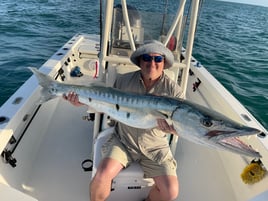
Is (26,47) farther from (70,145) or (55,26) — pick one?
(70,145)

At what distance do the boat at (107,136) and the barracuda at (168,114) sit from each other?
0.54m

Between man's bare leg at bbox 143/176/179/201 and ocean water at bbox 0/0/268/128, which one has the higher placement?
man's bare leg at bbox 143/176/179/201

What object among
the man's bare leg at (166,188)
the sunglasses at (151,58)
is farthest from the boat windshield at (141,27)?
the man's bare leg at (166,188)

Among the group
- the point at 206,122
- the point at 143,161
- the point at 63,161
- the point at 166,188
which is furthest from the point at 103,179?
the point at 63,161

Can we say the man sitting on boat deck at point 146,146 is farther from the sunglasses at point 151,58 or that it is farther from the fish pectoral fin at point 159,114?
the fish pectoral fin at point 159,114

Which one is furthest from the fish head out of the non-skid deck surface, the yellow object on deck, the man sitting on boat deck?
the non-skid deck surface

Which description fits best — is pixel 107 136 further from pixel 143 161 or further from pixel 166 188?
pixel 166 188

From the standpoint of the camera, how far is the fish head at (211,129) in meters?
1.59

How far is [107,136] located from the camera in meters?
2.67

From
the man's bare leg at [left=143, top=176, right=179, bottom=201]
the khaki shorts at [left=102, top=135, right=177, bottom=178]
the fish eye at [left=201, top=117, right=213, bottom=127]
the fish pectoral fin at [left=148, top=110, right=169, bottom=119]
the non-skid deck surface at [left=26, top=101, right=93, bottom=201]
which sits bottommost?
the non-skid deck surface at [left=26, top=101, right=93, bottom=201]

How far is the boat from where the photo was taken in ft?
7.98

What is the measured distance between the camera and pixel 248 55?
10.4m

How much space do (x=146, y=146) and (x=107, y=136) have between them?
20.2 inches

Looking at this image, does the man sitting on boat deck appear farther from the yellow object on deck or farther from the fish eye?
the yellow object on deck
